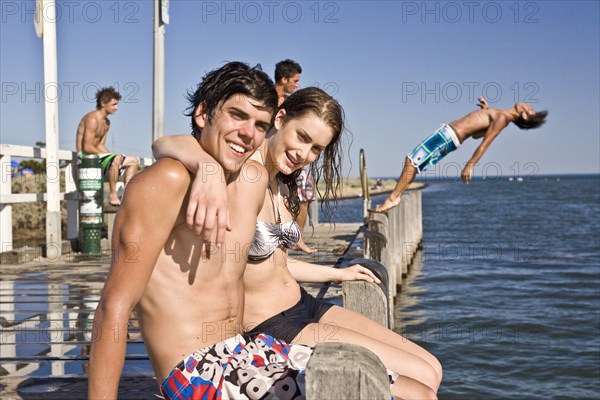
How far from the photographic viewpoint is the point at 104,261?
9789mm

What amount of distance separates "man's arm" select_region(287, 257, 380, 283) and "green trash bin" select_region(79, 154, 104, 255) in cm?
719

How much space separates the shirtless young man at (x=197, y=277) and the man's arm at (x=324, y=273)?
0.99 m

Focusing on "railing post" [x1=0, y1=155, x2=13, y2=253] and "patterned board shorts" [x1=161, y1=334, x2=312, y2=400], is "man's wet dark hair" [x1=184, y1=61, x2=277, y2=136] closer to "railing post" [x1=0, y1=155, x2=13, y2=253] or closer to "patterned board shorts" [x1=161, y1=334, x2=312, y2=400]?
"patterned board shorts" [x1=161, y1=334, x2=312, y2=400]

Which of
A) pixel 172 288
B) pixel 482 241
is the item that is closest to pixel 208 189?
pixel 172 288

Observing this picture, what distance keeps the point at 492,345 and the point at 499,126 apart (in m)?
4.09

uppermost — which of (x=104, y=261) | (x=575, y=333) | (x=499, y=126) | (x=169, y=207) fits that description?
(x=499, y=126)

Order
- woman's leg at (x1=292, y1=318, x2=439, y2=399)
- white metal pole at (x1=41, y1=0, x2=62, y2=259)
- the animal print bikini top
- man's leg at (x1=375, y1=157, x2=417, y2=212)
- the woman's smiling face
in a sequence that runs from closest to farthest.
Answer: woman's leg at (x1=292, y1=318, x2=439, y2=399), the animal print bikini top, the woman's smiling face, man's leg at (x1=375, y1=157, x2=417, y2=212), white metal pole at (x1=41, y1=0, x2=62, y2=259)

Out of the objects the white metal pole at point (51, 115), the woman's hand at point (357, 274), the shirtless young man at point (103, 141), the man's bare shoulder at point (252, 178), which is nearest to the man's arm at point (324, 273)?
the woman's hand at point (357, 274)

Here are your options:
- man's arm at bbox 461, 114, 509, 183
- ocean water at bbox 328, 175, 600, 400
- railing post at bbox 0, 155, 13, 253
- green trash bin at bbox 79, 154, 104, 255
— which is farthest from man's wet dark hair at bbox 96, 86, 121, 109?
man's arm at bbox 461, 114, 509, 183

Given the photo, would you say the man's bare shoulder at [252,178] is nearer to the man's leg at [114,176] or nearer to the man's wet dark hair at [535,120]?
the man's wet dark hair at [535,120]

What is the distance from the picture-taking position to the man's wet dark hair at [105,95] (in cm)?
1141

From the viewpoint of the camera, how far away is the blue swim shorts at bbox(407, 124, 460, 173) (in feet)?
31.1

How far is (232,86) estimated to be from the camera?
2557mm

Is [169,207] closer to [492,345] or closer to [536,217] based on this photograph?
[492,345]
